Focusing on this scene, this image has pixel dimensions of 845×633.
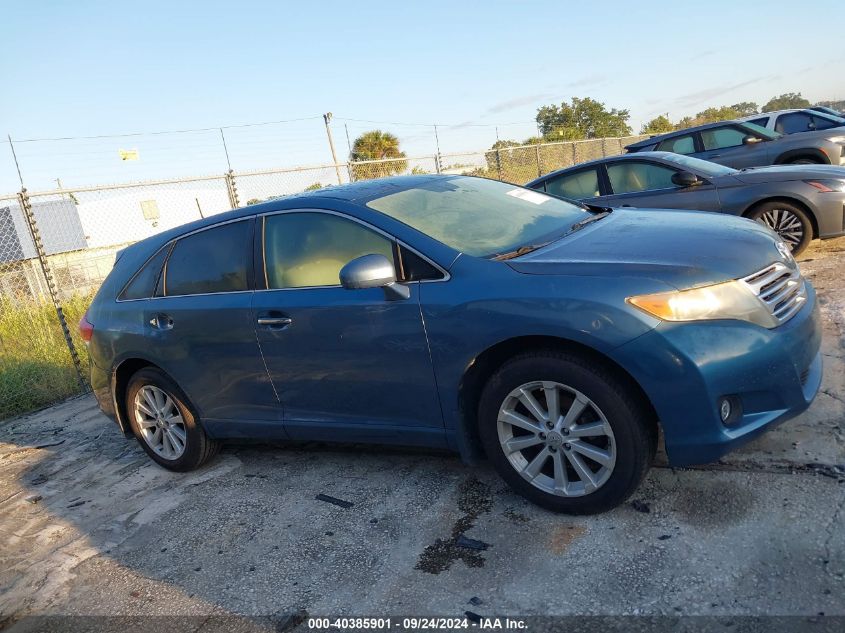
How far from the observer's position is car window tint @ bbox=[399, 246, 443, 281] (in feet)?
10.5

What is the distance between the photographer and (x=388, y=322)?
10.7 feet

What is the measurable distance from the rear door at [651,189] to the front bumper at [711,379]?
4.57 m

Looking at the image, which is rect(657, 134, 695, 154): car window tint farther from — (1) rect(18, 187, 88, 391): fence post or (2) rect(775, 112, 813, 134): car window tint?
(1) rect(18, 187, 88, 391): fence post

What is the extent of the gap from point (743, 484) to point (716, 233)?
1201 mm

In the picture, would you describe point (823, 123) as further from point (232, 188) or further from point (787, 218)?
point (232, 188)

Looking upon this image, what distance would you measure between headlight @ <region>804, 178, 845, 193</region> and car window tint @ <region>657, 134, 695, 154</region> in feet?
13.0

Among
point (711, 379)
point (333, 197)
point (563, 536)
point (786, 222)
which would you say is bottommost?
point (563, 536)

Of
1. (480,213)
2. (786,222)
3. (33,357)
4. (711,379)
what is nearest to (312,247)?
(480,213)

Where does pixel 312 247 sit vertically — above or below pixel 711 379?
above

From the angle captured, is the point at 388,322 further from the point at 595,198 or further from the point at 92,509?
the point at 595,198

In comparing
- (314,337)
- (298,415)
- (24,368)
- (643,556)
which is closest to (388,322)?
(314,337)

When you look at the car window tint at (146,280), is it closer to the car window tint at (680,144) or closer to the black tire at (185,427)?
the black tire at (185,427)

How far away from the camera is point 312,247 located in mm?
3674

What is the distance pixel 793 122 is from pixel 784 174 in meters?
6.38
